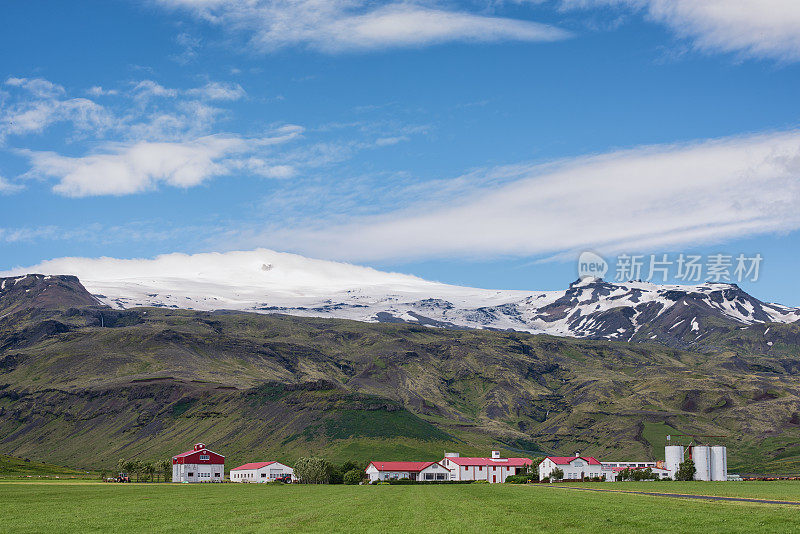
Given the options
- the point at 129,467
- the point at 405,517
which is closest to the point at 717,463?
the point at 129,467

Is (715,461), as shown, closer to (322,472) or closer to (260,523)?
(322,472)

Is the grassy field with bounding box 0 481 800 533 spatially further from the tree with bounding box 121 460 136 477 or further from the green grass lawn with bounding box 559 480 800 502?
the tree with bounding box 121 460 136 477

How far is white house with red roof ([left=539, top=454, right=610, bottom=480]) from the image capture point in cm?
17988

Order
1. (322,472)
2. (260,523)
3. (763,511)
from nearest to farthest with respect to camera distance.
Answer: (260,523) → (763,511) → (322,472)

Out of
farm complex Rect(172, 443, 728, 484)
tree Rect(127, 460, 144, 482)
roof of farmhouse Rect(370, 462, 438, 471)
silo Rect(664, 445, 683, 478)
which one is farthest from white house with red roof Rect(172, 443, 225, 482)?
silo Rect(664, 445, 683, 478)

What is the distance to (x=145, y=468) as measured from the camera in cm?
18612

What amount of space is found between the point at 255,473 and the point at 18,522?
446 ft

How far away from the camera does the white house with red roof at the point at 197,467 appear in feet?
615

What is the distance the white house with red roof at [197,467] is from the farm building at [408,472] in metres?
38.1

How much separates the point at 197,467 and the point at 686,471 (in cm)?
11418

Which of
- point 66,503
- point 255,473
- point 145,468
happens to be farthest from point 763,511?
point 145,468

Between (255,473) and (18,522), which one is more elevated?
(18,522)

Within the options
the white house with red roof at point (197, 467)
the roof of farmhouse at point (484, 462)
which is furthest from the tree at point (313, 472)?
the roof of farmhouse at point (484, 462)

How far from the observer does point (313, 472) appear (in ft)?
572
